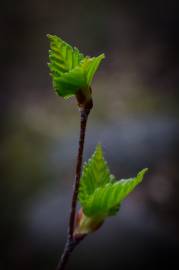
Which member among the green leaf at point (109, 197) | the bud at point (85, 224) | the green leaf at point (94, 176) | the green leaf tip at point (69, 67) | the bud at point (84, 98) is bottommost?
the bud at point (85, 224)

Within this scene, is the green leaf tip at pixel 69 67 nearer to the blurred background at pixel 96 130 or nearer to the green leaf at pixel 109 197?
the green leaf at pixel 109 197

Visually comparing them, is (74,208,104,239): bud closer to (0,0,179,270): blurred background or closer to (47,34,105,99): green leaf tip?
(47,34,105,99): green leaf tip

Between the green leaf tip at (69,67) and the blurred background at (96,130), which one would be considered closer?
the green leaf tip at (69,67)

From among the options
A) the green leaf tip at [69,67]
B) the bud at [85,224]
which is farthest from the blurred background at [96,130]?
the green leaf tip at [69,67]

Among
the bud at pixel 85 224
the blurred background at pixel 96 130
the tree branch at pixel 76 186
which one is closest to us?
the tree branch at pixel 76 186

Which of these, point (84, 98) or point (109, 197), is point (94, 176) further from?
point (84, 98)

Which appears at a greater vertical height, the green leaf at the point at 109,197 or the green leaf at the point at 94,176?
the green leaf at the point at 94,176

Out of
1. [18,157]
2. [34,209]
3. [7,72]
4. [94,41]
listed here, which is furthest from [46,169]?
[94,41]

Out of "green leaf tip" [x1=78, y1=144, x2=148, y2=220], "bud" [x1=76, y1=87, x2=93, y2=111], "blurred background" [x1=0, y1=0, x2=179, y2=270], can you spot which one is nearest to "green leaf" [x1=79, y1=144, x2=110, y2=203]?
"green leaf tip" [x1=78, y1=144, x2=148, y2=220]

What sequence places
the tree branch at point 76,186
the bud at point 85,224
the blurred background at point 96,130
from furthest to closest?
the blurred background at point 96,130 → the bud at point 85,224 → the tree branch at point 76,186
